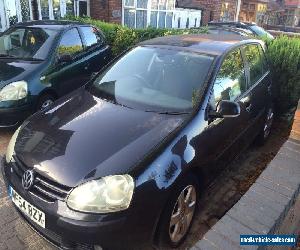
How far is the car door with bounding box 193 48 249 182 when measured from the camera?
3.26 m

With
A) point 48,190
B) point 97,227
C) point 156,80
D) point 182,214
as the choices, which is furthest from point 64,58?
point 97,227

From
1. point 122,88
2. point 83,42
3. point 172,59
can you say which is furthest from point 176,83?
point 83,42

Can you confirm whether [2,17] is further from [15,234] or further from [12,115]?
[15,234]

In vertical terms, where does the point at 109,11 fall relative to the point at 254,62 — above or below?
below

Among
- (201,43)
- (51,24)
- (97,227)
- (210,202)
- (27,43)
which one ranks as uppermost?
(201,43)

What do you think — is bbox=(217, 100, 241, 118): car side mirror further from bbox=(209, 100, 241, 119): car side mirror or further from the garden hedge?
the garden hedge

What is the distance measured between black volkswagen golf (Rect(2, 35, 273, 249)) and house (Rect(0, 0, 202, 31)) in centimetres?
893

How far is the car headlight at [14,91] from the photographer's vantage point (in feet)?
15.8

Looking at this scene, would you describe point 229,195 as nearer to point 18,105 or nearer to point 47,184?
point 47,184

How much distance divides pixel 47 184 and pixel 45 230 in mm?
357

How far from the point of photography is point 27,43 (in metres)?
5.89

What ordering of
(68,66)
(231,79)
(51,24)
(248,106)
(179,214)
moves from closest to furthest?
(179,214) → (231,79) → (248,106) → (68,66) → (51,24)

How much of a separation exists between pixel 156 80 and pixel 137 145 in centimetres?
115

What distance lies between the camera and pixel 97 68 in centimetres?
671
